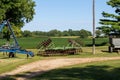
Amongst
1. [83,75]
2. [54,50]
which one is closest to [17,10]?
[54,50]

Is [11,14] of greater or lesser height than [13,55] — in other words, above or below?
above

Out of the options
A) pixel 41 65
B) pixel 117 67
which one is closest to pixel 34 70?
pixel 41 65

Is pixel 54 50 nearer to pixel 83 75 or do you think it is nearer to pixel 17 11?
pixel 17 11

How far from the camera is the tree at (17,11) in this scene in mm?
46500

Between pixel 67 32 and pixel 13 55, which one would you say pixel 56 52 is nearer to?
pixel 13 55

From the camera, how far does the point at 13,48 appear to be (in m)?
33.4

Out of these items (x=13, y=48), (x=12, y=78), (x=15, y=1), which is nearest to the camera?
(x=12, y=78)

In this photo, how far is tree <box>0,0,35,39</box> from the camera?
46.5 m

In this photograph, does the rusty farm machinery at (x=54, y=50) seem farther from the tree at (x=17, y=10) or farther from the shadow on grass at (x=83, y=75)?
the shadow on grass at (x=83, y=75)

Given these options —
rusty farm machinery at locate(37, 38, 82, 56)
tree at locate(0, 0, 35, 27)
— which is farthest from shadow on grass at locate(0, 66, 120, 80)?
tree at locate(0, 0, 35, 27)

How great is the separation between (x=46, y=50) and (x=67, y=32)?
139 m

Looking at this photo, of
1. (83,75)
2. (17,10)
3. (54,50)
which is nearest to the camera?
(83,75)

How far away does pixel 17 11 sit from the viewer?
159 ft

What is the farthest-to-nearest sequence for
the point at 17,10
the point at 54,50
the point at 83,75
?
the point at 17,10 < the point at 54,50 < the point at 83,75
